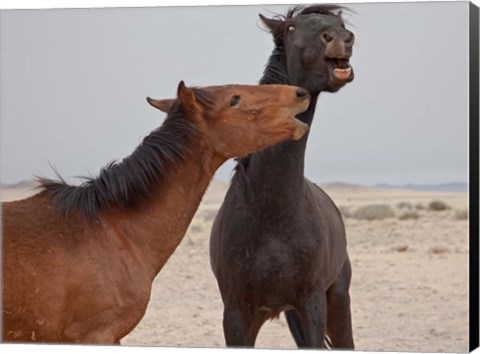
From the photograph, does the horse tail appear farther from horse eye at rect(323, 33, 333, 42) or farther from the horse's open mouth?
horse eye at rect(323, 33, 333, 42)

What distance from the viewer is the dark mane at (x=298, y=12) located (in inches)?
212

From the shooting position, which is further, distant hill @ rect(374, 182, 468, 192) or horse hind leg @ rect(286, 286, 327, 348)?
distant hill @ rect(374, 182, 468, 192)

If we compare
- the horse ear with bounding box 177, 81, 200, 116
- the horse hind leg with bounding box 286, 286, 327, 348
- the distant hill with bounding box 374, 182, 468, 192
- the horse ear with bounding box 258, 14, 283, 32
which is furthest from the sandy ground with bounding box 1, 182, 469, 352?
the horse ear with bounding box 177, 81, 200, 116

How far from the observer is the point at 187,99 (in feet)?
14.1

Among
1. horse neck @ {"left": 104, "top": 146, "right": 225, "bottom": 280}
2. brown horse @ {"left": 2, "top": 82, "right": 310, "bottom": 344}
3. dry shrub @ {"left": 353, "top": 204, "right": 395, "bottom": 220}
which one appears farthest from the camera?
dry shrub @ {"left": 353, "top": 204, "right": 395, "bottom": 220}

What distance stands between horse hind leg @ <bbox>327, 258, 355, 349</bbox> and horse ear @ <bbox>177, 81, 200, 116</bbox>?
1952 millimetres

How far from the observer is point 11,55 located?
6648mm

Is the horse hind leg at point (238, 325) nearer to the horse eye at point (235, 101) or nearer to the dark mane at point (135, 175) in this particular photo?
the dark mane at point (135, 175)

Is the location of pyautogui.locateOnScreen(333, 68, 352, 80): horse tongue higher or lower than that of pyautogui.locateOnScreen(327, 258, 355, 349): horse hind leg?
higher

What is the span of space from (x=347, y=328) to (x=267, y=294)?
3.37 feet

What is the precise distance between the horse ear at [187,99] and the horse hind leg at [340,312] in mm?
1952

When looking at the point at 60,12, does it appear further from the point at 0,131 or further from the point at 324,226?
the point at 324,226

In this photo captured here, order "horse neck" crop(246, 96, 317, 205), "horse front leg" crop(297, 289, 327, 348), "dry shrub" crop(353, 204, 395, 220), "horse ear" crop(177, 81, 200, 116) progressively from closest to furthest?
"horse ear" crop(177, 81, 200, 116)
"horse front leg" crop(297, 289, 327, 348)
"horse neck" crop(246, 96, 317, 205)
"dry shrub" crop(353, 204, 395, 220)

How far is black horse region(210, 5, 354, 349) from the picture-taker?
16.8 feet
